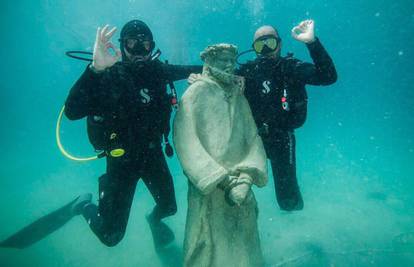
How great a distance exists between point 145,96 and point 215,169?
1.50 m

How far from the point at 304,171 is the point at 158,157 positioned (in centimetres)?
1460

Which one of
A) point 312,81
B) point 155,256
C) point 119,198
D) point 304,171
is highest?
point 312,81

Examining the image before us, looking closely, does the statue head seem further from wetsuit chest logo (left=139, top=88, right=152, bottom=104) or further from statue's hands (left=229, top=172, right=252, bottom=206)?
statue's hands (left=229, top=172, right=252, bottom=206)

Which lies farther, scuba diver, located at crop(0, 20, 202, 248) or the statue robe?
scuba diver, located at crop(0, 20, 202, 248)

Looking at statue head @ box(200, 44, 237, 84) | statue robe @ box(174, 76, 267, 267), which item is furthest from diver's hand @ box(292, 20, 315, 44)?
statue robe @ box(174, 76, 267, 267)

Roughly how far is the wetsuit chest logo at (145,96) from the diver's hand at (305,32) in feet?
7.45

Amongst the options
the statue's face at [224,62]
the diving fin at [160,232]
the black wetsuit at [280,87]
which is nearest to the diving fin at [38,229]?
the diving fin at [160,232]

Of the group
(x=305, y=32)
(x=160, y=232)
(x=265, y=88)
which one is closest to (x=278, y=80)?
(x=265, y=88)

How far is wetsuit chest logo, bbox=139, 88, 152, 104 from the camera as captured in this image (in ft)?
12.8

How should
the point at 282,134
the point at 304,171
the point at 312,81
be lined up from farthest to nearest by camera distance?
the point at 304,171 → the point at 282,134 → the point at 312,81

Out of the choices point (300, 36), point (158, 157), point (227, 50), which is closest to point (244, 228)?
point (158, 157)

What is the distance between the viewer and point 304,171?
17.4 metres

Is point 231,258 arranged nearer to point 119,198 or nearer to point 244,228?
point 244,228

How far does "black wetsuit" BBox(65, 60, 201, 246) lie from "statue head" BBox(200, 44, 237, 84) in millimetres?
727
